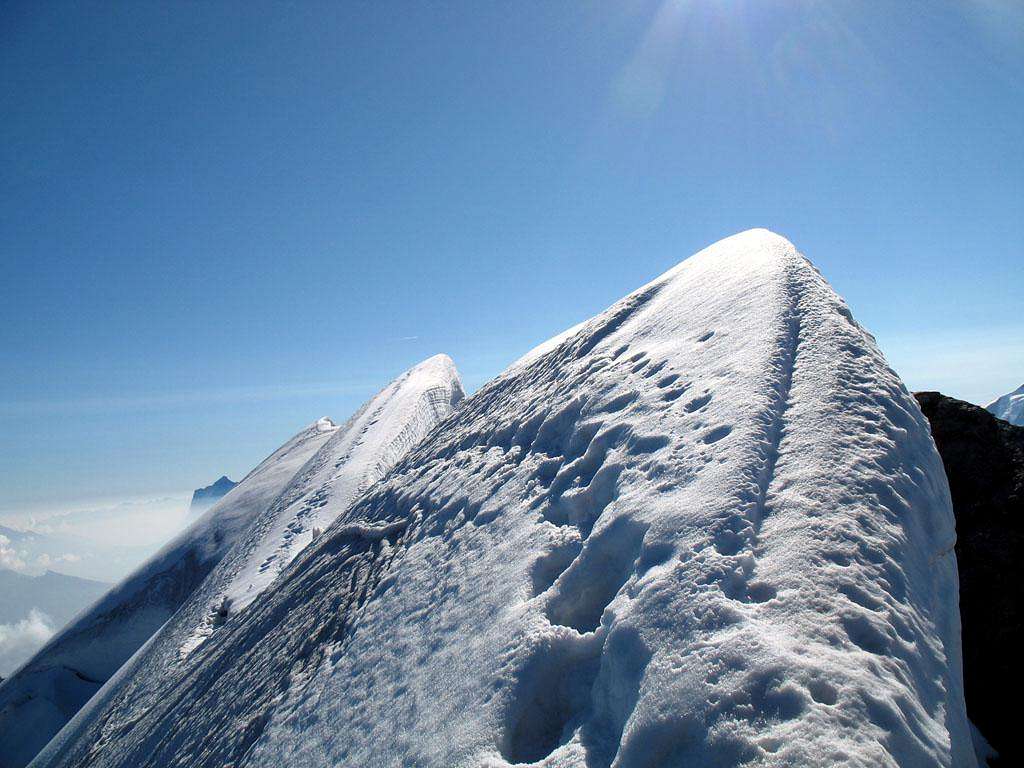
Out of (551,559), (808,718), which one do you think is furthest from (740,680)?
(551,559)

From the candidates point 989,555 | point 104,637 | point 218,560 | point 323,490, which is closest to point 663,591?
point 989,555

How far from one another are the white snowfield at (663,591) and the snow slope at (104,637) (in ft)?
48.6

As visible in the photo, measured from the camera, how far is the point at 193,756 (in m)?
6.27

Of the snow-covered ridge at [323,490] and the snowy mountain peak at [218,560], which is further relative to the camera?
the snowy mountain peak at [218,560]

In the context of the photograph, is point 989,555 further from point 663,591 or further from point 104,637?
point 104,637

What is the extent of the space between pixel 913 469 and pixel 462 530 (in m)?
4.41

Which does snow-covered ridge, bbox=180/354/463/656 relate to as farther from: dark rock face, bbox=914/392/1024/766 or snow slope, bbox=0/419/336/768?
dark rock face, bbox=914/392/1024/766

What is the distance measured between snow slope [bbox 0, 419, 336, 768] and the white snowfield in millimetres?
14805

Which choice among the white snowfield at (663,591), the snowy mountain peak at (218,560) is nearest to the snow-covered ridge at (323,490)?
the snowy mountain peak at (218,560)

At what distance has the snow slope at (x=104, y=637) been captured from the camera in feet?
64.5

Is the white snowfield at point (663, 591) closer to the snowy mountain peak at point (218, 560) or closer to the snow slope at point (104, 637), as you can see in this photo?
the snowy mountain peak at point (218, 560)

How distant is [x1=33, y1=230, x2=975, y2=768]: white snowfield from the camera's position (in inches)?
117

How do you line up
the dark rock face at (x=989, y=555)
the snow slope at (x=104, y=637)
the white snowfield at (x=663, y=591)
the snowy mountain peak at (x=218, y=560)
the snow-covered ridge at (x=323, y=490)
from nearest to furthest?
1. the white snowfield at (x=663, y=591)
2. the dark rock face at (x=989, y=555)
3. the snow-covered ridge at (x=323, y=490)
4. the snowy mountain peak at (x=218, y=560)
5. the snow slope at (x=104, y=637)

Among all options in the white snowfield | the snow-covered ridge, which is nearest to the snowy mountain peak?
the snow-covered ridge
